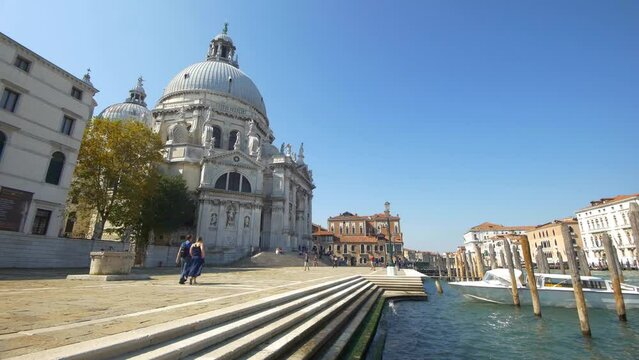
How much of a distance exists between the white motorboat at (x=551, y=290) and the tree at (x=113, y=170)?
23393 mm

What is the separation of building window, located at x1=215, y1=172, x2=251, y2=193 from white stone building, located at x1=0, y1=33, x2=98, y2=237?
14829 millimetres

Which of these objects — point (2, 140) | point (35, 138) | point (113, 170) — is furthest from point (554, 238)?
point (2, 140)

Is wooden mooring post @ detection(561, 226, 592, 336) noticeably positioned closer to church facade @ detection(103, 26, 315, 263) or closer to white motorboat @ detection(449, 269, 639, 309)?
white motorboat @ detection(449, 269, 639, 309)

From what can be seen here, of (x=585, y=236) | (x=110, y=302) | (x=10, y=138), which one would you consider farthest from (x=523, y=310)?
(x=585, y=236)

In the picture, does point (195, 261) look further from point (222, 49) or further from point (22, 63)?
point (222, 49)

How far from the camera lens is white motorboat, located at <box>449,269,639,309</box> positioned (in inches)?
559

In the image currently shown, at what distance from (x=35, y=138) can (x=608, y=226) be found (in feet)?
244

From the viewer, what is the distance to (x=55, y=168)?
18016 millimetres

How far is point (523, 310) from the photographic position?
1426 centimetres

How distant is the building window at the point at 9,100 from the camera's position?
15.9m

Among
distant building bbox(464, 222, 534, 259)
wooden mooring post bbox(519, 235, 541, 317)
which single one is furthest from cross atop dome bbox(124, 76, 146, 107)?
distant building bbox(464, 222, 534, 259)

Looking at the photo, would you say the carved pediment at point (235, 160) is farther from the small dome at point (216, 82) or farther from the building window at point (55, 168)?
the building window at point (55, 168)

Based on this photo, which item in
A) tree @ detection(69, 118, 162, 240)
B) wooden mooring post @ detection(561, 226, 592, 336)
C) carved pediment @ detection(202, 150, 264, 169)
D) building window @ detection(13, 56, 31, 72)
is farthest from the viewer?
carved pediment @ detection(202, 150, 264, 169)

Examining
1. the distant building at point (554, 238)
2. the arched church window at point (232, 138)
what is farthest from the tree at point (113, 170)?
the distant building at point (554, 238)
